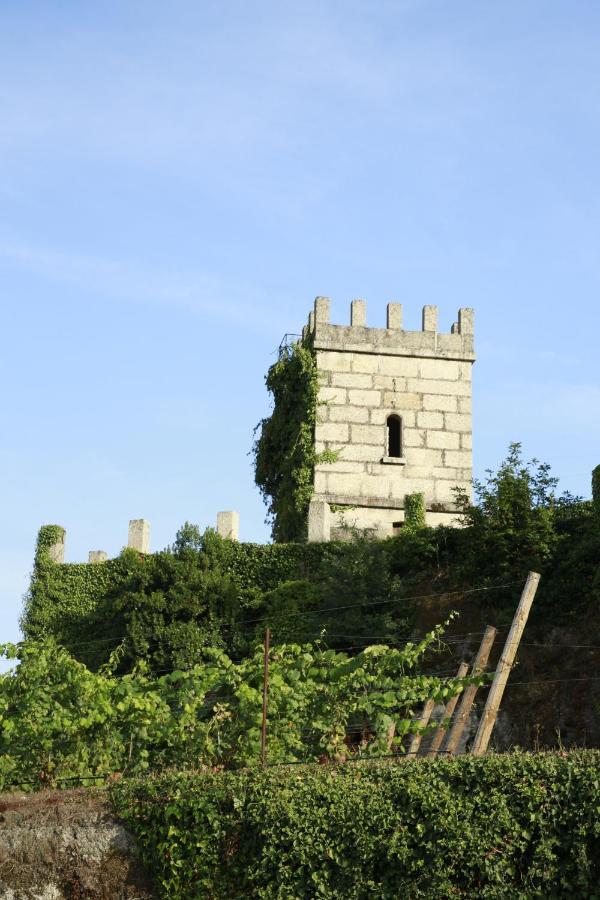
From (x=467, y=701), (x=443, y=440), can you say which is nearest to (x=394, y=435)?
(x=443, y=440)

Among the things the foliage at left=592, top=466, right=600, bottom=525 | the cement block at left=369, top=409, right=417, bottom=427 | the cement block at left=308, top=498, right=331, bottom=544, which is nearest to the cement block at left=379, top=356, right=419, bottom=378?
the cement block at left=369, top=409, right=417, bottom=427

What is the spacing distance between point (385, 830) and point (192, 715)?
3.72 m

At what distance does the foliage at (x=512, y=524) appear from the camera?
25062mm

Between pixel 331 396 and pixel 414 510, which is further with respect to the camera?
pixel 331 396

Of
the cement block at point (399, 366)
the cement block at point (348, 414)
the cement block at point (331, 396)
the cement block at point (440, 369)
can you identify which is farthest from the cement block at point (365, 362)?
the cement block at point (440, 369)

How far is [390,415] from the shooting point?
33656 mm

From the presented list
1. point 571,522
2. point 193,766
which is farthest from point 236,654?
point 193,766

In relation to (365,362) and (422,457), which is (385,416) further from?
(365,362)

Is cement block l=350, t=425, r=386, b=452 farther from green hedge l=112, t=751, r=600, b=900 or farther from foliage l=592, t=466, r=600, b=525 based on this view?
green hedge l=112, t=751, r=600, b=900

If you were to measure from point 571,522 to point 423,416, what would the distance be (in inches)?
336

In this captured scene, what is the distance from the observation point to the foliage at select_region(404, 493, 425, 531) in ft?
105

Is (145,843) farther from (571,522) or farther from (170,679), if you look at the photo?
(571,522)

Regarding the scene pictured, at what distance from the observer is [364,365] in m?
33.8

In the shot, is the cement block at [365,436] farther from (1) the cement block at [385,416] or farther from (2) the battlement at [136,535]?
(2) the battlement at [136,535]
